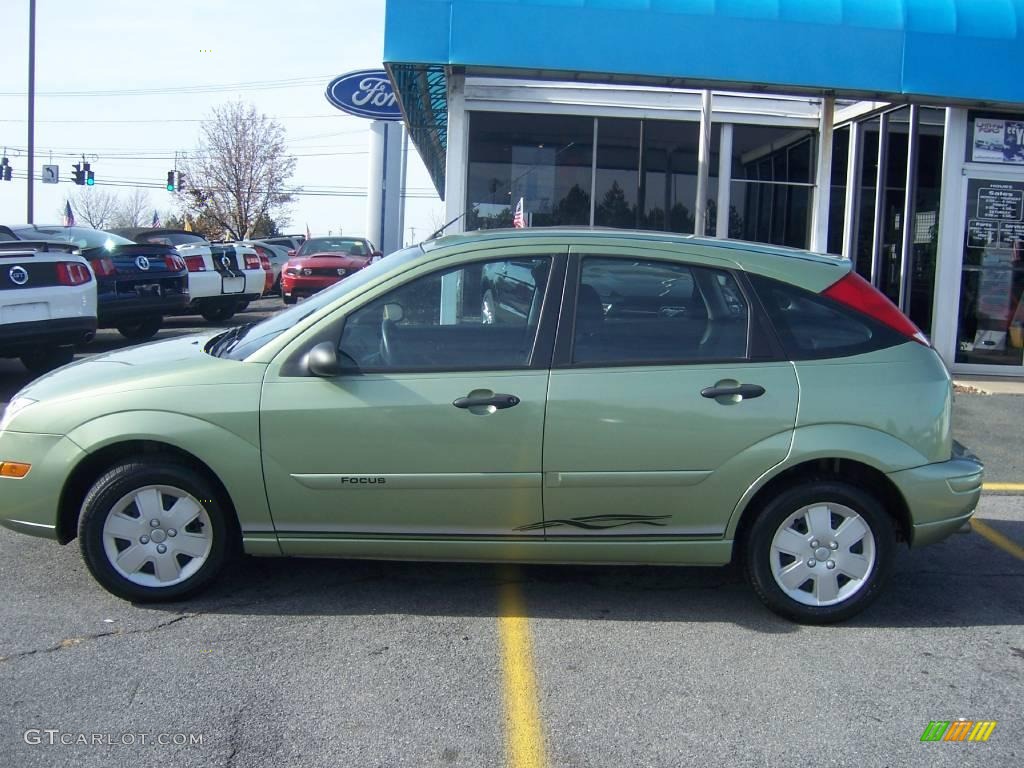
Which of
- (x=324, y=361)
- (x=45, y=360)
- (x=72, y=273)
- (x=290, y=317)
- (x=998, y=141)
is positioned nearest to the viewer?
(x=324, y=361)

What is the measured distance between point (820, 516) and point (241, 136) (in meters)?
43.5

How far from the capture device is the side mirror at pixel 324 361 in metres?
4.31

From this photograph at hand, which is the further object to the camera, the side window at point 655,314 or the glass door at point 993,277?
the glass door at point 993,277

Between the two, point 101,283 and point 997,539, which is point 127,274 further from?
point 997,539

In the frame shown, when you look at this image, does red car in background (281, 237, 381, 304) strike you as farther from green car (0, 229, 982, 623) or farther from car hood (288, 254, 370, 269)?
green car (0, 229, 982, 623)

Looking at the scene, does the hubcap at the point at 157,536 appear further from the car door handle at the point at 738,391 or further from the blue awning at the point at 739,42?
the blue awning at the point at 739,42

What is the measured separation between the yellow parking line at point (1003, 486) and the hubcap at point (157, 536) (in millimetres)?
5503

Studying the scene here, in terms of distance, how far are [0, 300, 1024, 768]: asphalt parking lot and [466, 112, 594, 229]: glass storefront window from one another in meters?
8.28

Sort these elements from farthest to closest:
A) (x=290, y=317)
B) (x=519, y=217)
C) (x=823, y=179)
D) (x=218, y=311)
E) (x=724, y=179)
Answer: (x=218, y=311) < (x=724, y=179) < (x=519, y=217) < (x=823, y=179) < (x=290, y=317)

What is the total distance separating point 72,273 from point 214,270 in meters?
6.67

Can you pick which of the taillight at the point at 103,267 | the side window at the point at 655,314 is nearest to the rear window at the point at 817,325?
the side window at the point at 655,314

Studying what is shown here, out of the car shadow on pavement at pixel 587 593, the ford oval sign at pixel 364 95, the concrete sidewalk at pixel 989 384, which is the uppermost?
the ford oval sign at pixel 364 95

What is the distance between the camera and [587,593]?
16.0 ft

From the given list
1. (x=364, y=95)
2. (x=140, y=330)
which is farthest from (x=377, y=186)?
(x=140, y=330)
